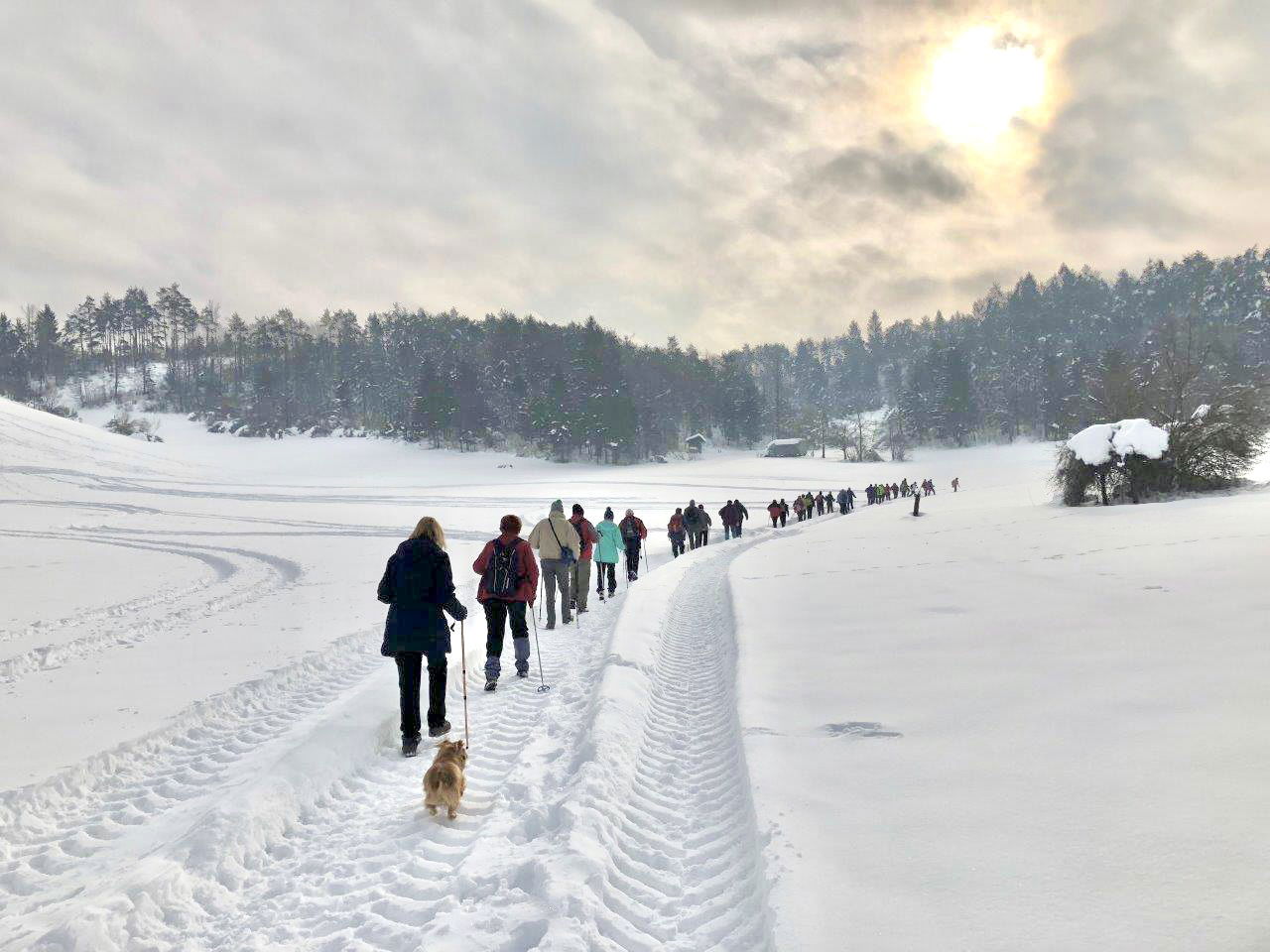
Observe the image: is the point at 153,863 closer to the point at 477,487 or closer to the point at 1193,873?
the point at 1193,873

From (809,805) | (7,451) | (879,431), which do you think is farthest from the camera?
(879,431)

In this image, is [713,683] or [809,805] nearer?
[809,805]

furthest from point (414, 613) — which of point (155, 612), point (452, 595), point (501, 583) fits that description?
point (155, 612)

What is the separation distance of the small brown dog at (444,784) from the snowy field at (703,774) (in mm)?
179

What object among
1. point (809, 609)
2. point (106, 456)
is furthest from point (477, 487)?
point (809, 609)

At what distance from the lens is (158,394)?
8550 cm

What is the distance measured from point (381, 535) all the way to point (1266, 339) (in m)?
104

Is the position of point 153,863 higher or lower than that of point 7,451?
lower

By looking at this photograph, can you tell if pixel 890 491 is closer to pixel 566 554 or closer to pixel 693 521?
pixel 693 521

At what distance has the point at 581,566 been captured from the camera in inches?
439

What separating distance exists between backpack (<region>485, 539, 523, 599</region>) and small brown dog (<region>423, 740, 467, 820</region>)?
2.92m

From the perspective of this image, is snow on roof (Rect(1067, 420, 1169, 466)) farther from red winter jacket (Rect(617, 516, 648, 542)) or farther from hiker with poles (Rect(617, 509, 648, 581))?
hiker with poles (Rect(617, 509, 648, 581))

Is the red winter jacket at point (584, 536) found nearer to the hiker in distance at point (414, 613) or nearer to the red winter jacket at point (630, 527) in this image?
the red winter jacket at point (630, 527)

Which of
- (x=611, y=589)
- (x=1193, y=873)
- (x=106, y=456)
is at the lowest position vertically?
(x=611, y=589)
